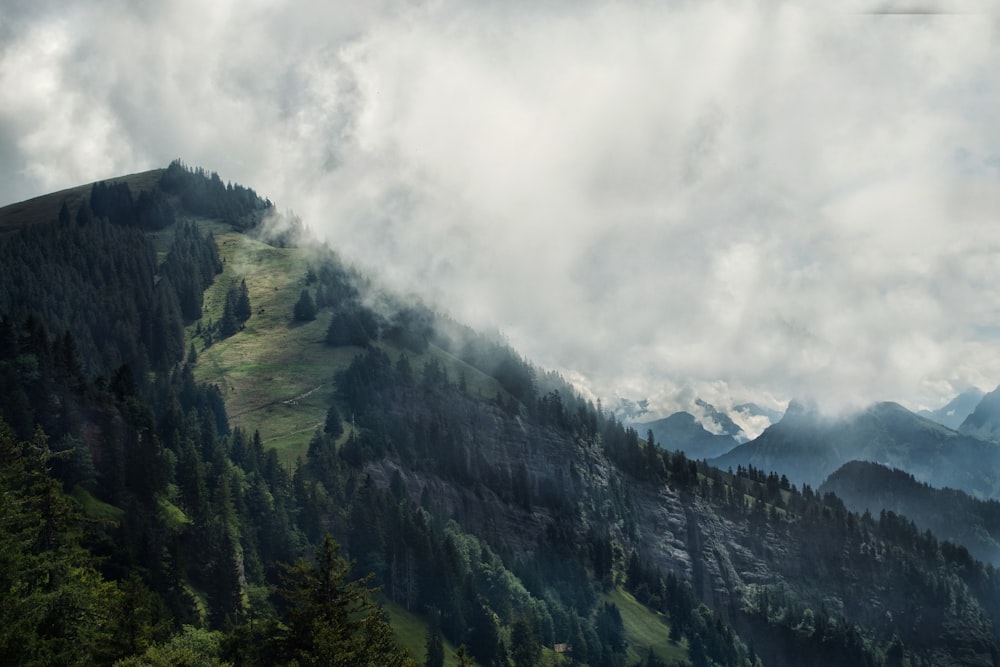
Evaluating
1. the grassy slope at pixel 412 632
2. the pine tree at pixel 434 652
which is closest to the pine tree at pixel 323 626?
the pine tree at pixel 434 652

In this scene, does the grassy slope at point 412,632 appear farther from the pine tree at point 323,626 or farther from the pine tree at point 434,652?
the pine tree at point 323,626

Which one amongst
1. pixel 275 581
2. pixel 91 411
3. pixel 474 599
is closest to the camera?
pixel 91 411

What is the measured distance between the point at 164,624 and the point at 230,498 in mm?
82246

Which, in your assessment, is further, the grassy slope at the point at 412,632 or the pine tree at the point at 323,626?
the grassy slope at the point at 412,632

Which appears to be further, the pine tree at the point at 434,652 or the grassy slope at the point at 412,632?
the grassy slope at the point at 412,632

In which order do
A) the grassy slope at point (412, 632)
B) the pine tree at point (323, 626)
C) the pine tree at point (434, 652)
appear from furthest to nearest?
the grassy slope at point (412, 632)
the pine tree at point (434, 652)
the pine tree at point (323, 626)

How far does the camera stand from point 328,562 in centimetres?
5091

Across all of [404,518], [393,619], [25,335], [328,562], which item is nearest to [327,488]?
[404,518]

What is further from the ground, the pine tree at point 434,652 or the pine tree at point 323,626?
the pine tree at point 323,626

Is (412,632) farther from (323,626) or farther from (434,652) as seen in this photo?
(323,626)

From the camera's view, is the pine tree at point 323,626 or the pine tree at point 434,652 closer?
the pine tree at point 323,626

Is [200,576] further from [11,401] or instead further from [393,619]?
[393,619]

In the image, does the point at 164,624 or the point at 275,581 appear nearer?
the point at 164,624

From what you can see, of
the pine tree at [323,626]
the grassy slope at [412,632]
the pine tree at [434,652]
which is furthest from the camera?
the grassy slope at [412,632]
